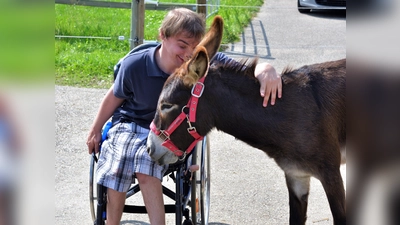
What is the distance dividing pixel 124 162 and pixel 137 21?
144 inches

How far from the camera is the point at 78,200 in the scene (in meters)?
4.55

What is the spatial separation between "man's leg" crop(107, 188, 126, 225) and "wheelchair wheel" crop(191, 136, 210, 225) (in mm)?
432

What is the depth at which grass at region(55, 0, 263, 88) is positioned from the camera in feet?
25.1

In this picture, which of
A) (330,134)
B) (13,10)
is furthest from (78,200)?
(13,10)

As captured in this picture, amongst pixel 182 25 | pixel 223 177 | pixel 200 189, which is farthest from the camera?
pixel 223 177

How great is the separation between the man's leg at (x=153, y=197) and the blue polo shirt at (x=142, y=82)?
37 cm

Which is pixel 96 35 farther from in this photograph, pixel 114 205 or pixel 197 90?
pixel 197 90

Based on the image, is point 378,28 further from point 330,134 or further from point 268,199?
point 268,199

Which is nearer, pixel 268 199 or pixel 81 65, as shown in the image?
pixel 268 199

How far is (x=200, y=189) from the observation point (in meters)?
3.74

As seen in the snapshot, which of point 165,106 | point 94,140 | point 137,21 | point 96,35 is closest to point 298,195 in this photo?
point 165,106

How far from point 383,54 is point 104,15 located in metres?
9.10

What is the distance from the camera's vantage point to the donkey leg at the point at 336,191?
3035 mm

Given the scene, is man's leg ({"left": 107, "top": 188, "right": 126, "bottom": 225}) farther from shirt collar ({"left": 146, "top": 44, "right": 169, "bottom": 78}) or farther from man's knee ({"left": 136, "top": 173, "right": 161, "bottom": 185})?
shirt collar ({"left": 146, "top": 44, "right": 169, "bottom": 78})
